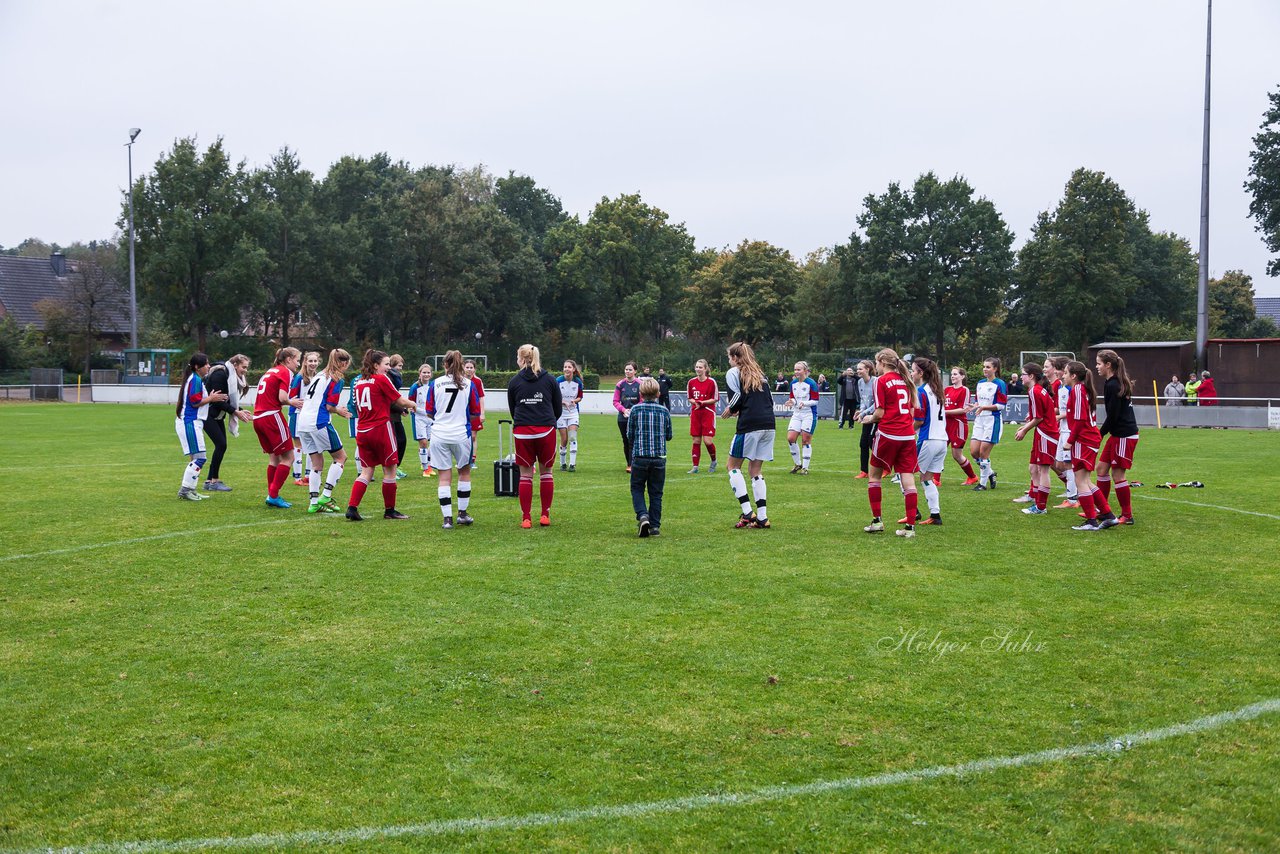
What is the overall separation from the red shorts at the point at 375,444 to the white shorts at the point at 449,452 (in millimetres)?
662

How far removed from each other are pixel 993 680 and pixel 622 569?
393 centimetres

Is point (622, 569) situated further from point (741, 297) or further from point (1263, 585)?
point (741, 297)

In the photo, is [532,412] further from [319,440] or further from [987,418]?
[987,418]

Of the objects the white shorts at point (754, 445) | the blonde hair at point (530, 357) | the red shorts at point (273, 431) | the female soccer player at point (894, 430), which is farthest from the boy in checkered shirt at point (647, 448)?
the red shorts at point (273, 431)

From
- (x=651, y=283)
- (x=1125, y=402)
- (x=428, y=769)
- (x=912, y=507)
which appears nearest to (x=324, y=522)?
(x=912, y=507)

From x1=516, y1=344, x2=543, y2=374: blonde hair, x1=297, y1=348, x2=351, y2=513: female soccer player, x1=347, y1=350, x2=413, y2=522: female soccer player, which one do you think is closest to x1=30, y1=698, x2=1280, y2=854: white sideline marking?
x1=516, y1=344, x2=543, y2=374: blonde hair

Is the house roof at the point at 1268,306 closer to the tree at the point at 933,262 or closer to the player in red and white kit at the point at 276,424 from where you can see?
the tree at the point at 933,262

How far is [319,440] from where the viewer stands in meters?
13.3

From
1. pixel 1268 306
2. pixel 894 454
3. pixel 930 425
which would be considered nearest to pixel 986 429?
pixel 930 425

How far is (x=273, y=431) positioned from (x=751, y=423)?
623cm

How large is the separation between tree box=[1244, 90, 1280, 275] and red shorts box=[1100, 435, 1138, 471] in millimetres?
53447

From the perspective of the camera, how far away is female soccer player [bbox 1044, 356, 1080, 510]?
12203mm

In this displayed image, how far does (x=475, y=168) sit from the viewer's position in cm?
6931

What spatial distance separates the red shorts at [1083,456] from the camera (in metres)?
11.6
